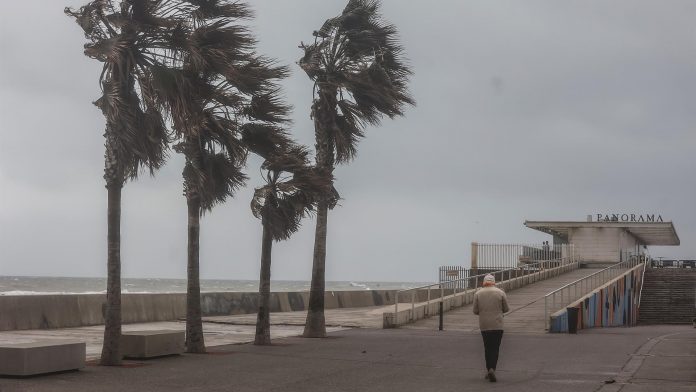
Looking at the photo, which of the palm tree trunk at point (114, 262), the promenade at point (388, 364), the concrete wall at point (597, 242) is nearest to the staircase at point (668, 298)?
the concrete wall at point (597, 242)

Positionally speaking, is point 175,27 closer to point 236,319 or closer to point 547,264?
point 236,319

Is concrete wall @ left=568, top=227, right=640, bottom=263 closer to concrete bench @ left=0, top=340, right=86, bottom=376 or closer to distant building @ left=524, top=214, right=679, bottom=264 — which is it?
distant building @ left=524, top=214, right=679, bottom=264

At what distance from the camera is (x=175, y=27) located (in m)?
16.3

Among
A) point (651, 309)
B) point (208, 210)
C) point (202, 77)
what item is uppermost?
point (202, 77)

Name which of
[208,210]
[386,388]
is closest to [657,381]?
[386,388]

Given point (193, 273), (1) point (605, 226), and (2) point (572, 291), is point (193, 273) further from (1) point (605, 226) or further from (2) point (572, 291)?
(1) point (605, 226)

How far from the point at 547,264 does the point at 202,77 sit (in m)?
38.6

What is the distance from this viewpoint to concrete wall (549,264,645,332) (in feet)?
87.9

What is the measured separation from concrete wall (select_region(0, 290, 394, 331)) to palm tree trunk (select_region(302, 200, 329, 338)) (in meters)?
6.83

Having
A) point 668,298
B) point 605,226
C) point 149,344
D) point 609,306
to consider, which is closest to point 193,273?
point 149,344

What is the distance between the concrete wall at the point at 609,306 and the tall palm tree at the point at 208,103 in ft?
37.6

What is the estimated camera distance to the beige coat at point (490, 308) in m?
14.7

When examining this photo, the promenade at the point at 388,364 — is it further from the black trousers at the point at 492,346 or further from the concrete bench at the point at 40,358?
the black trousers at the point at 492,346

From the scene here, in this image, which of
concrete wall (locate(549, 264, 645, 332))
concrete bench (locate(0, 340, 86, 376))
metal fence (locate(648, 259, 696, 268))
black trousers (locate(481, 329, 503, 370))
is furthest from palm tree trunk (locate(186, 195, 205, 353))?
metal fence (locate(648, 259, 696, 268))
